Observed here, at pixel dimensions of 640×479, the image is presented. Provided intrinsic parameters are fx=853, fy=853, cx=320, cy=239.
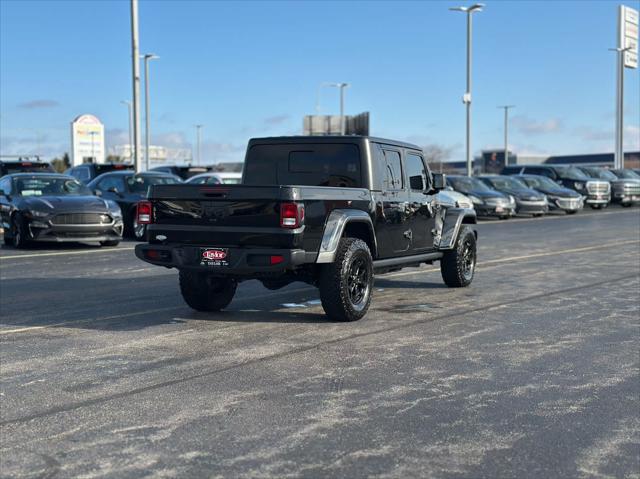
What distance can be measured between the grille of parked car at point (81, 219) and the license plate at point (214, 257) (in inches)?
353

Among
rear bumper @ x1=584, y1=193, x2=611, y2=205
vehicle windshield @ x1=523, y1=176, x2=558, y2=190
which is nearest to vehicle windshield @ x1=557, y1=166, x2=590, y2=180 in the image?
rear bumper @ x1=584, y1=193, x2=611, y2=205

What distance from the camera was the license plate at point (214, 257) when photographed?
7863 mm

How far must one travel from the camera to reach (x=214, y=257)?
791cm

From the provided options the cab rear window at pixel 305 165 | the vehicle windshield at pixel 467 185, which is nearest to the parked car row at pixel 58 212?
the cab rear window at pixel 305 165

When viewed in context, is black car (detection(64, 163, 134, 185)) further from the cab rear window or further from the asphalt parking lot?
the cab rear window

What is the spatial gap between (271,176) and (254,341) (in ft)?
8.78

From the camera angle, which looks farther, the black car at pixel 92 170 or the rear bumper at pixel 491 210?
the rear bumper at pixel 491 210

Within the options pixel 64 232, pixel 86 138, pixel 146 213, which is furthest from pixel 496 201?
pixel 86 138

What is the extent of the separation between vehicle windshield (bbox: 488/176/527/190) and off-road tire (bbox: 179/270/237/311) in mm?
22714

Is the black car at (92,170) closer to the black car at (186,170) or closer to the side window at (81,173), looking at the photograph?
the side window at (81,173)

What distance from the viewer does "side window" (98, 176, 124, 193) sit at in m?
20.2

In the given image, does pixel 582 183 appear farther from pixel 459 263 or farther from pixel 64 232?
pixel 459 263

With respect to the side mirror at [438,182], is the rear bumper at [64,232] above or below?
below

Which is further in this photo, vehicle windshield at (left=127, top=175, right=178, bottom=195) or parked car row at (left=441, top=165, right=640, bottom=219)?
parked car row at (left=441, top=165, right=640, bottom=219)
